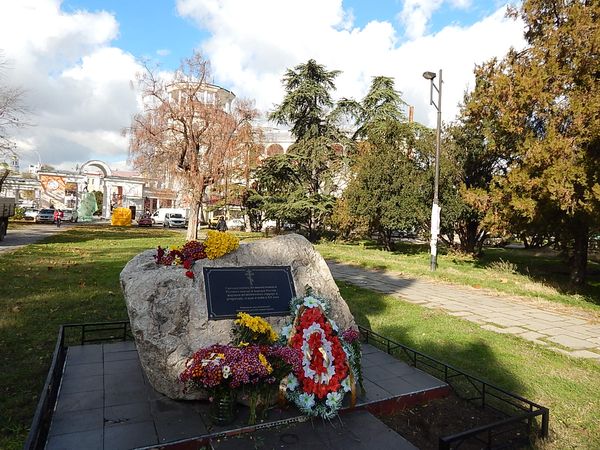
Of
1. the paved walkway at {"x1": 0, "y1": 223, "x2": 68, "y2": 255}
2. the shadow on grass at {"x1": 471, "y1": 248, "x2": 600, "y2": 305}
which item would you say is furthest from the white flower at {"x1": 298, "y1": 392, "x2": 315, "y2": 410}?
the paved walkway at {"x1": 0, "y1": 223, "x2": 68, "y2": 255}

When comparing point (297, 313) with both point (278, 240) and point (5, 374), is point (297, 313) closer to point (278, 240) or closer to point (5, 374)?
point (278, 240)

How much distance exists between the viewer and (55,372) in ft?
14.5

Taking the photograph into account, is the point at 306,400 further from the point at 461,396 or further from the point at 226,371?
the point at 461,396

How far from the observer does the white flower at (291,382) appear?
13.4ft

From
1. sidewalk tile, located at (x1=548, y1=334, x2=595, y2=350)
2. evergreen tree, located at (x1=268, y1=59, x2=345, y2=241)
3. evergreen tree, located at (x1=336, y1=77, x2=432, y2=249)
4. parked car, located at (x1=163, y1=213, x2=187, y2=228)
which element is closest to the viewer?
sidewalk tile, located at (x1=548, y1=334, x2=595, y2=350)

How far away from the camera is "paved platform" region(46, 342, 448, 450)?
3506mm

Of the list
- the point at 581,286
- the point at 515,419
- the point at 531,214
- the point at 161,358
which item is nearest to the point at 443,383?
the point at 515,419

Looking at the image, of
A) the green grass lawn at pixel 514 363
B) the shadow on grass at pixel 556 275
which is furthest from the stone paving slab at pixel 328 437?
the shadow on grass at pixel 556 275

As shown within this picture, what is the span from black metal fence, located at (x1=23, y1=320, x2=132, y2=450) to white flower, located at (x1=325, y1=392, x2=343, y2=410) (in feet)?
7.99

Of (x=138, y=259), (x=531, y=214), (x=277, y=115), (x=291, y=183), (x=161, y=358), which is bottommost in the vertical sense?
(x=161, y=358)

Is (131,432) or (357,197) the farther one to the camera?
(357,197)

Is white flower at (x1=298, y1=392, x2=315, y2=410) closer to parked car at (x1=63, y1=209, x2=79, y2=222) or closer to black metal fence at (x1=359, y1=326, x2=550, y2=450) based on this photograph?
black metal fence at (x1=359, y1=326, x2=550, y2=450)

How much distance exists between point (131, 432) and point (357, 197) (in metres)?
19.9

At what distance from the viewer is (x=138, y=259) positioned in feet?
17.1
